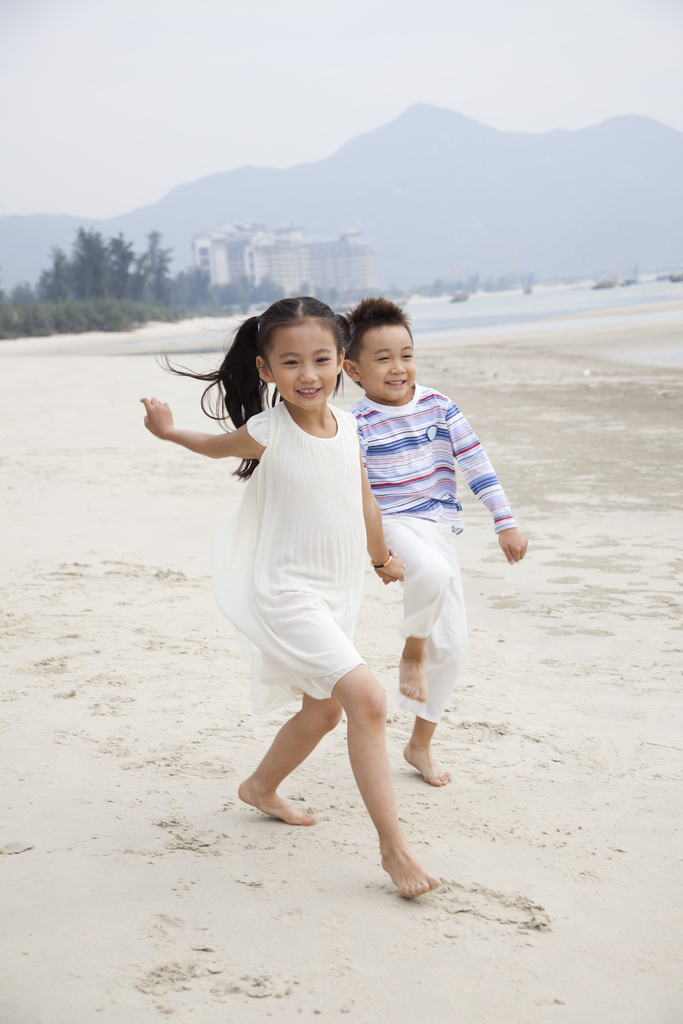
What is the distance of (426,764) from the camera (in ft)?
9.12

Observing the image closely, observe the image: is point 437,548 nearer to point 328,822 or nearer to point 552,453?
point 328,822

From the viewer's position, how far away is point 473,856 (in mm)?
2338

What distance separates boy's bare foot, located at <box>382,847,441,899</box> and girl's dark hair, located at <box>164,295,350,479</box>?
104 cm

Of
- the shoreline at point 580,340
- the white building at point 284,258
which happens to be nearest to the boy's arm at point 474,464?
the shoreline at point 580,340

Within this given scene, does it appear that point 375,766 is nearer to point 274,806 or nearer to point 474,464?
point 274,806

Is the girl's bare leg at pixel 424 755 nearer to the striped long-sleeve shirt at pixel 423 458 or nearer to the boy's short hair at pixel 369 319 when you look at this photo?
the striped long-sleeve shirt at pixel 423 458

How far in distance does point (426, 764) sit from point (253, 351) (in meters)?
1.34

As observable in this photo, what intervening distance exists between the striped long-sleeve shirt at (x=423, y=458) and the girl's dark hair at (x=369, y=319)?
0.54ft

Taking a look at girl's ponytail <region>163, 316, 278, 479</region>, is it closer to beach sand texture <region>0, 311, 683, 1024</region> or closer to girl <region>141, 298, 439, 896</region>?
girl <region>141, 298, 439, 896</region>

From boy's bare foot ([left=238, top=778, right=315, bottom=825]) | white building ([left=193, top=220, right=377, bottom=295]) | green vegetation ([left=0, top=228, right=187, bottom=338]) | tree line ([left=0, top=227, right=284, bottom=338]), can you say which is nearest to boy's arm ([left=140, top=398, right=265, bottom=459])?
boy's bare foot ([left=238, top=778, right=315, bottom=825])

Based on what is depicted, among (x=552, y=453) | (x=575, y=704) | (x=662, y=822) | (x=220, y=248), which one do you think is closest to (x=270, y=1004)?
(x=662, y=822)

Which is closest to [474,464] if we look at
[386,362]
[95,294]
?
[386,362]

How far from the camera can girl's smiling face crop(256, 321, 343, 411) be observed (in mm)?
2279

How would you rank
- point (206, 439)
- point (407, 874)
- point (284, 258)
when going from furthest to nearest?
1. point (284, 258)
2. point (206, 439)
3. point (407, 874)
